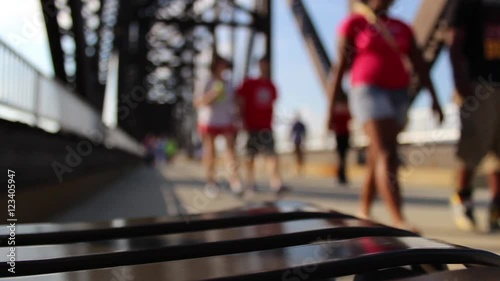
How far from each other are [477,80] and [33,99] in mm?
3076

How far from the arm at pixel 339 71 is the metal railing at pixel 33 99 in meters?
1.86

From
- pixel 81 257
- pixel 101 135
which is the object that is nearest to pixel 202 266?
pixel 81 257

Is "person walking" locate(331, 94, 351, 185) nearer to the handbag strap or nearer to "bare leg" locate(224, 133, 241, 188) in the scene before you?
"bare leg" locate(224, 133, 241, 188)

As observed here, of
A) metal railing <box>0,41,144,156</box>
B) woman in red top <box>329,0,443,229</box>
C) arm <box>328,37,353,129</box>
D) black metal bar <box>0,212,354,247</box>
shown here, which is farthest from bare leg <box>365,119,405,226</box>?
metal railing <box>0,41,144,156</box>

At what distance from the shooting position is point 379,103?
9.00 feet

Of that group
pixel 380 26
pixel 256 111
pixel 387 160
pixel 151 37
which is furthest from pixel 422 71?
Result: pixel 151 37

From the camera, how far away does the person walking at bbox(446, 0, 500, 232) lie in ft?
10.1

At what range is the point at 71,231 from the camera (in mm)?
1537

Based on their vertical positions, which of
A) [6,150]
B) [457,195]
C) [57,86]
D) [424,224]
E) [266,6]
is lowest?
[424,224]

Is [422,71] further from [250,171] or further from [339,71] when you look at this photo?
[250,171]

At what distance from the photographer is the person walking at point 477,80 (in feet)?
10.1

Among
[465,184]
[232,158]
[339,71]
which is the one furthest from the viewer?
[232,158]

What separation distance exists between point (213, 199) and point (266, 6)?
6.43 m

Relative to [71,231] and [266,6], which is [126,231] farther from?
[266,6]
